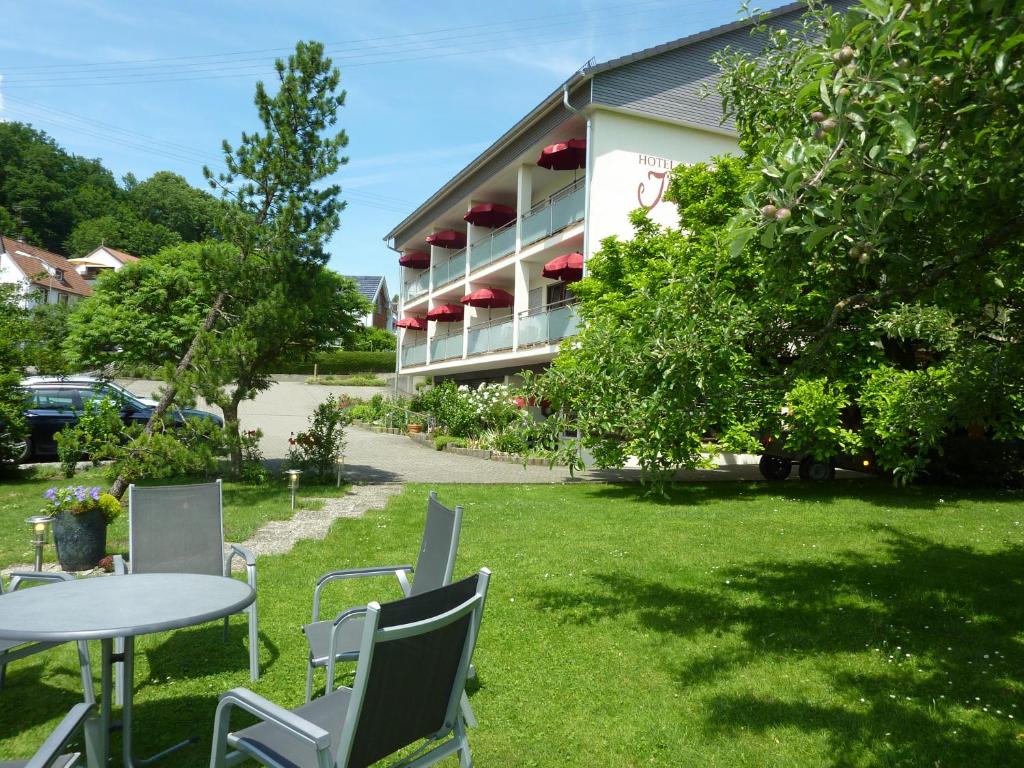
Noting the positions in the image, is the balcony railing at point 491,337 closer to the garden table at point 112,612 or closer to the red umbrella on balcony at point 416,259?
A: the red umbrella on balcony at point 416,259

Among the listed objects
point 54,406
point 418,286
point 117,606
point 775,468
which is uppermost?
point 418,286

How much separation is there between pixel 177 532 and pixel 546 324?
14875mm

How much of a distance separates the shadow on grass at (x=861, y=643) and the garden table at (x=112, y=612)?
8.46 ft

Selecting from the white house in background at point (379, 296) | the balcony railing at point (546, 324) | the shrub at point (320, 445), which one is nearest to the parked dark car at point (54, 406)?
the shrub at point (320, 445)

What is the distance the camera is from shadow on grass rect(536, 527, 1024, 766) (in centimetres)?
368

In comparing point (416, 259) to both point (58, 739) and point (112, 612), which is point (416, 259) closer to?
point (112, 612)

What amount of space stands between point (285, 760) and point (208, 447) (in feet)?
27.1

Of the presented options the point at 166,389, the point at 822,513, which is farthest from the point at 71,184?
the point at 822,513

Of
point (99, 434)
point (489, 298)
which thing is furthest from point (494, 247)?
point (99, 434)

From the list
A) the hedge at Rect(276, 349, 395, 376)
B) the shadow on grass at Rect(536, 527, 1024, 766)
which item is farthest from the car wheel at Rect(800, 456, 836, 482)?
the hedge at Rect(276, 349, 395, 376)

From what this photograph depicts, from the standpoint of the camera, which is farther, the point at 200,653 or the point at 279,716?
the point at 200,653

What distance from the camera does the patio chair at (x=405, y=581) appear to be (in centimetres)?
358

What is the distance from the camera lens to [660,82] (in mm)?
18562

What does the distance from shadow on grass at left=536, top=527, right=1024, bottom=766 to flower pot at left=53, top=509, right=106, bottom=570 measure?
4.23 metres
